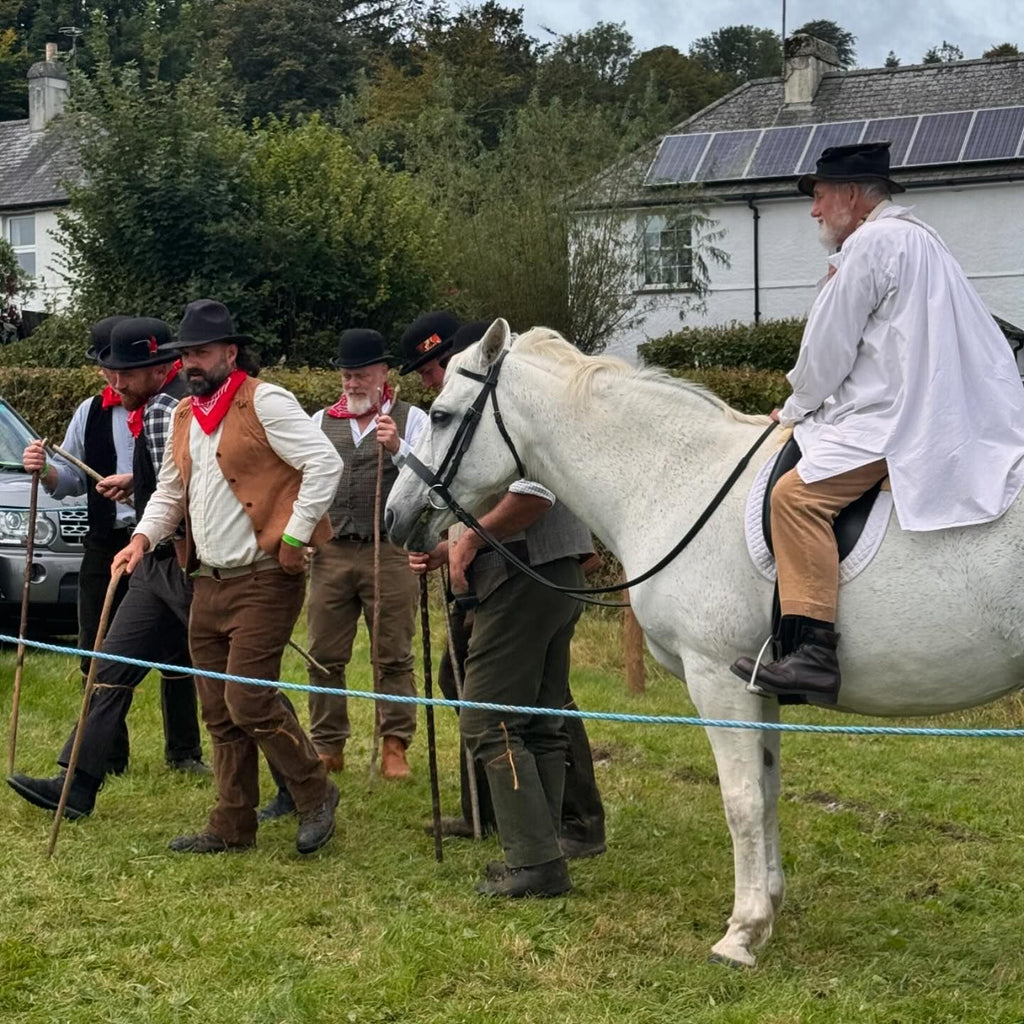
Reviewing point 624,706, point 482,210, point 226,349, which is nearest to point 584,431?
point 226,349

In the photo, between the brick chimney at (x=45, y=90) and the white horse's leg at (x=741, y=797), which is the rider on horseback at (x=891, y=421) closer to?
the white horse's leg at (x=741, y=797)

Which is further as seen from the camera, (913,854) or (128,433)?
(128,433)

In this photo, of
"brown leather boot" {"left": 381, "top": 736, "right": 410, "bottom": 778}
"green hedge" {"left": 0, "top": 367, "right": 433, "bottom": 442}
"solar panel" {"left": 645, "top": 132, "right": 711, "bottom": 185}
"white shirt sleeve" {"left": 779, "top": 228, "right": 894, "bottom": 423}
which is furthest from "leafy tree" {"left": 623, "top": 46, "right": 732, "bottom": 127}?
"white shirt sleeve" {"left": 779, "top": 228, "right": 894, "bottom": 423}

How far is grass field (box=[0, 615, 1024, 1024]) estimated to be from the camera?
464 centimetres

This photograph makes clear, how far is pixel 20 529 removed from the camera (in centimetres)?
1060

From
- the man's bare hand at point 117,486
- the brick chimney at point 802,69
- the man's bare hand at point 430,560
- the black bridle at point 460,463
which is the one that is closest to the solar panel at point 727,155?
the brick chimney at point 802,69

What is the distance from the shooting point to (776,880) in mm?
5320

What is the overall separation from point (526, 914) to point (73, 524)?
6676 mm

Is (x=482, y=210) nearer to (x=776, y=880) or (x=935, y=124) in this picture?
(x=935, y=124)

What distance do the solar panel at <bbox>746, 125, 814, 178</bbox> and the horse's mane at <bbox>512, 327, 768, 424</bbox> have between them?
26956 millimetres

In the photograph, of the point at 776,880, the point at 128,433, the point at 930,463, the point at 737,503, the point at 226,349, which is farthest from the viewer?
the point at 128,433

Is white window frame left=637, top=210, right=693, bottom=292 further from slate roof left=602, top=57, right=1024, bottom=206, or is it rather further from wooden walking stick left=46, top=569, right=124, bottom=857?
wooden walking stick left=46, top=569, right=124, bottom=857

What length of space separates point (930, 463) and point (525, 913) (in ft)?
7.85

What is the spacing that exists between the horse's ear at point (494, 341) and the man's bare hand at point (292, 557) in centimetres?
118
